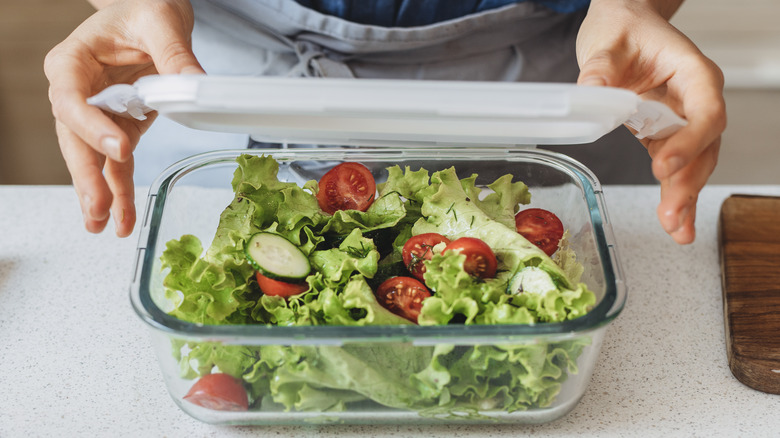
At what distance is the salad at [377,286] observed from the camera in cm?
75

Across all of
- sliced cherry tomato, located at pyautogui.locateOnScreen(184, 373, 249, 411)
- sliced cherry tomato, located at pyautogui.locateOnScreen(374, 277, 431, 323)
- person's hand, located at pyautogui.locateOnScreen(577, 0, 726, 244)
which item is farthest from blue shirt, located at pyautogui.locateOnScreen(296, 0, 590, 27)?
sliced cherry tomato, located at pyautogui.locateOnScreen(184, 373, 249, 411)

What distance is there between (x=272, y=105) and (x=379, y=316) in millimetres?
270

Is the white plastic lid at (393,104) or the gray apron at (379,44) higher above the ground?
the white plastic lid at (393,104)

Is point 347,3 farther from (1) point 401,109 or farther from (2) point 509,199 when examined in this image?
(1) point 401,109

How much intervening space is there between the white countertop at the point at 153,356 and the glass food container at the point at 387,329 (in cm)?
7

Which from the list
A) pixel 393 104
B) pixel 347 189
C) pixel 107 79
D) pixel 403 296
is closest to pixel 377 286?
pixel 403 296

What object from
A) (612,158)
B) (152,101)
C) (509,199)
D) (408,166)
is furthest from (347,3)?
(612,158)

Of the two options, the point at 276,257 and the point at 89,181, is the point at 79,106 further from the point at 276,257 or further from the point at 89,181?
the point at 276,257

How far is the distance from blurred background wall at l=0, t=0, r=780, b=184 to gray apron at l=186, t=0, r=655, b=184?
177cm

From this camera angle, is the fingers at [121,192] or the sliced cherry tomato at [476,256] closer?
the sliced cherry tomato at [476,256]

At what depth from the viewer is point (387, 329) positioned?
28.1 inches

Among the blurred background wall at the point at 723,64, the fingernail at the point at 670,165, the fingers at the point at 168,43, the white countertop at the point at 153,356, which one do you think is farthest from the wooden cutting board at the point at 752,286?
the blurred background wall at the point at 723,64

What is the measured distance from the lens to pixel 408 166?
1.03 metres

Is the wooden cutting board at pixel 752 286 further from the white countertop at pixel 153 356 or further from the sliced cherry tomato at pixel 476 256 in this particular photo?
the sliced cherry tomato at pixel 476 256
